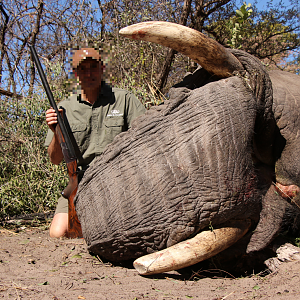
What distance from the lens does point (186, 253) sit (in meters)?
2.27

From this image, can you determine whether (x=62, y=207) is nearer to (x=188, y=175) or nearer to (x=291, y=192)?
(x=188, y=175)

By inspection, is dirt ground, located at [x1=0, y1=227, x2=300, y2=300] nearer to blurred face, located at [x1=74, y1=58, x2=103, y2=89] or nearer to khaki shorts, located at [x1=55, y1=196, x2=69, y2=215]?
khaki shorts, located at [x1=55, y1=196, x2=69, y2=215]

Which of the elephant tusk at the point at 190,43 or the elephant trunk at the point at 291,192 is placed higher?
the elephant tusk at the point at 190,43

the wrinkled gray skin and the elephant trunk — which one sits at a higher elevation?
the wrinkled gray skin

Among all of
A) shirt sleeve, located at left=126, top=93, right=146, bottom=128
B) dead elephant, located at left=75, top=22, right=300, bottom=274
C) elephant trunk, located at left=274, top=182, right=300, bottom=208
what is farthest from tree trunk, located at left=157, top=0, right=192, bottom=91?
elephant trunk, located at left=274, top=182, right=300, bottom=208

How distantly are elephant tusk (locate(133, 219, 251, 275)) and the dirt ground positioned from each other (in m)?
0.13

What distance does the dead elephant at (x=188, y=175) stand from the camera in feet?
7.63

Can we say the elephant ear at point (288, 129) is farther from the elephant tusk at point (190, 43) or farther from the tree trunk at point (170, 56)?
the tree trunk at point (170, 56)

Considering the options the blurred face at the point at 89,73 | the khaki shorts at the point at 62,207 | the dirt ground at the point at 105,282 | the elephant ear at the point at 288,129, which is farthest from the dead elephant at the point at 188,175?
the khaki shorts at the point at 62,207

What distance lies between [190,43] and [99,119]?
1634 mm

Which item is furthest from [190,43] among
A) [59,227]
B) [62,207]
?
[62,207]

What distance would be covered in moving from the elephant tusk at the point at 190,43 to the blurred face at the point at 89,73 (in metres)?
1.32

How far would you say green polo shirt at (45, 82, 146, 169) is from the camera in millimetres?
3857

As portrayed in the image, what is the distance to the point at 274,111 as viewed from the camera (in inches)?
126
